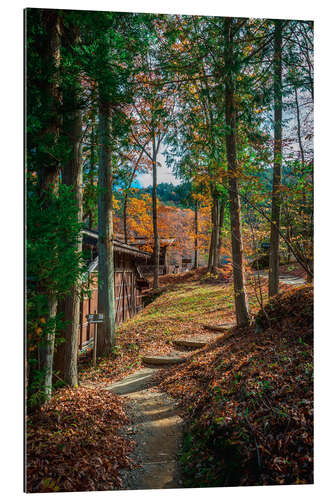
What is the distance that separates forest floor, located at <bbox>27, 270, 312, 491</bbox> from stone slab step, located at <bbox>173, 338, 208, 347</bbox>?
1.00m

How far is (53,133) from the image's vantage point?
293cm

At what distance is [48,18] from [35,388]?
11.1 feet

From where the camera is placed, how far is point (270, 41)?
3.84 m

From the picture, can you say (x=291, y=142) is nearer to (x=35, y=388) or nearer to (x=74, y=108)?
(x=74, y=108)

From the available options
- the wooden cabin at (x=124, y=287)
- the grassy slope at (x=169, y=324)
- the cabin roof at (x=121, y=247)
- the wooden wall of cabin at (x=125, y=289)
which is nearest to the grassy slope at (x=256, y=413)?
the grassy slope at (x=169, y=324)

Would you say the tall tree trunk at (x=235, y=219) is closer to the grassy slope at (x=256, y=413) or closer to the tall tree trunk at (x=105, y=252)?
the grassy slope at (x=256, y=413)

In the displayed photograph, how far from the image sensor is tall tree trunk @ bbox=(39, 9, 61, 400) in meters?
2.76

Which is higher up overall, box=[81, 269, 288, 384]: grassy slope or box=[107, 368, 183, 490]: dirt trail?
box=[81, 269, 288, 384]: grassy slope

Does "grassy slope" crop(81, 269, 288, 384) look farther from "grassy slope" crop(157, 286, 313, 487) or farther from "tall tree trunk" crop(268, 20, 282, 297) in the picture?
"tall tree trunk" crop(268, 20, 282, 297)

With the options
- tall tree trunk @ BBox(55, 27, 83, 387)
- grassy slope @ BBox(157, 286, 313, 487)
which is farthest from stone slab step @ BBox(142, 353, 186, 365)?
tall tree trunk @ BBox(55, 27, 83, 387)

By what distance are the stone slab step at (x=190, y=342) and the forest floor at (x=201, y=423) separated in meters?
1.00

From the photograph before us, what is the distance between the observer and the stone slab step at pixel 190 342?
557 cm

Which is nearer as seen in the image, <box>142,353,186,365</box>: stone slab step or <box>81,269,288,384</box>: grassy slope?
<box>142,353,186,365</box>: stone slab step

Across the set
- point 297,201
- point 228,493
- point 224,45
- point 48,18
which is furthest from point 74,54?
point 228,493
